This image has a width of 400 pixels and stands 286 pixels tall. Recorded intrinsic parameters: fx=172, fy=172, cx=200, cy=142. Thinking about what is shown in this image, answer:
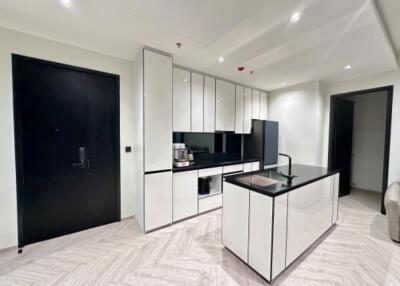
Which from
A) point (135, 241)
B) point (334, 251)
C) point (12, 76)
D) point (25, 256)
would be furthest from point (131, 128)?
point (334, 251)

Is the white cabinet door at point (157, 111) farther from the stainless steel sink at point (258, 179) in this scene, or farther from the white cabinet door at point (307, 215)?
the white cabinet door at point (307, 215)

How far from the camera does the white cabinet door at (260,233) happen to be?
61.5 inches

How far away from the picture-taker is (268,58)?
2648 millimetres

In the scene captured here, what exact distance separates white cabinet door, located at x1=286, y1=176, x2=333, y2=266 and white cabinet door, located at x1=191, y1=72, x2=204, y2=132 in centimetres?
196

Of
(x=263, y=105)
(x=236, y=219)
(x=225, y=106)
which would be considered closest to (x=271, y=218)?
(x=236, y=219)

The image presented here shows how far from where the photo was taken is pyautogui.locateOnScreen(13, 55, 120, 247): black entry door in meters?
2.14

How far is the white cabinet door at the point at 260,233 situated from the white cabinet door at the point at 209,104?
1.92 m

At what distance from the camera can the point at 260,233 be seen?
1.63 m

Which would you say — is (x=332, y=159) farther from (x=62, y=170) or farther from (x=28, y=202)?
(x=28, y=202)

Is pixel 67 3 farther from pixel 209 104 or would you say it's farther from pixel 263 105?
pixel 263 105

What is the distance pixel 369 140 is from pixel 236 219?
181 inches

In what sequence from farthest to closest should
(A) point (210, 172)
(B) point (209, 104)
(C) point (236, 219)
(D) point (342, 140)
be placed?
(D) point (342, 140) < (B) point (209, 104) < (A) point (210, 172) < (C) point (236, 219)

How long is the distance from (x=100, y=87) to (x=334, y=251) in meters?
3.83

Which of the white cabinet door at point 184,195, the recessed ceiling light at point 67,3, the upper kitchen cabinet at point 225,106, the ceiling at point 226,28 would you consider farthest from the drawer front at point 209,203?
the recessed ceiling light at point 67,3
